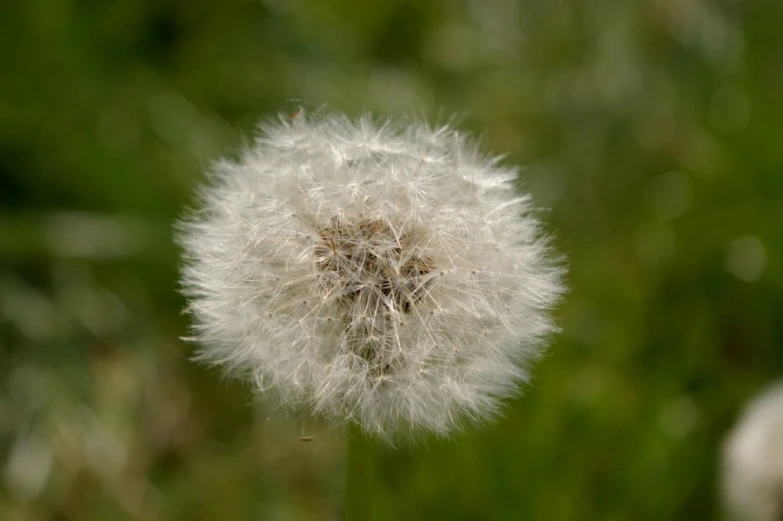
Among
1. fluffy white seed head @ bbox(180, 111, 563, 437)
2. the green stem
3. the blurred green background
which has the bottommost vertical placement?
the green stem

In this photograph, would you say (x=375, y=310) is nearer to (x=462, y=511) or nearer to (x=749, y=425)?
(x=462, y=511)

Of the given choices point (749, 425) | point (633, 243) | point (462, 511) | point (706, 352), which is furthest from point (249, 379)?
point (633, 243)

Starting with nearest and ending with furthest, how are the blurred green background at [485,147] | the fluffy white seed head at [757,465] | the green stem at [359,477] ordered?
the green stem at [359,477], the fluffy white seed head at [757,465], the blurred green background at [485,147]

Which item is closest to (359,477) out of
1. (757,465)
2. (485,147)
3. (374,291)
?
(374,291)

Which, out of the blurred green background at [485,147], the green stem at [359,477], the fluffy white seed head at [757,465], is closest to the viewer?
the green stem at [359,477]

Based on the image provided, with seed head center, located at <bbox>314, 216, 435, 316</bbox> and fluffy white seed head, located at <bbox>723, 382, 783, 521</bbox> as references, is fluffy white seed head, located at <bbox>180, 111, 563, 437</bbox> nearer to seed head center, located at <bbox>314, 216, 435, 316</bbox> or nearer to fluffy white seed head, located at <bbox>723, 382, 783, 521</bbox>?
seed head center, located at <bbox>314, 216, 435, 316</bbox>

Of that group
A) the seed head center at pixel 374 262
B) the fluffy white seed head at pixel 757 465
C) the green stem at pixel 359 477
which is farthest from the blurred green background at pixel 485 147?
the green stem at pixel 359 477

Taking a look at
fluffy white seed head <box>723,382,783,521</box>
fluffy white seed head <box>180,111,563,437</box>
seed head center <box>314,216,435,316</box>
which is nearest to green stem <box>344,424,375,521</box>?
fluffy white seed head <box>180,111,563,437</box>

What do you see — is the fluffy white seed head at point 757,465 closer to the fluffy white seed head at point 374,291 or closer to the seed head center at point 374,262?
the fluffy white seed head at point 374,291
